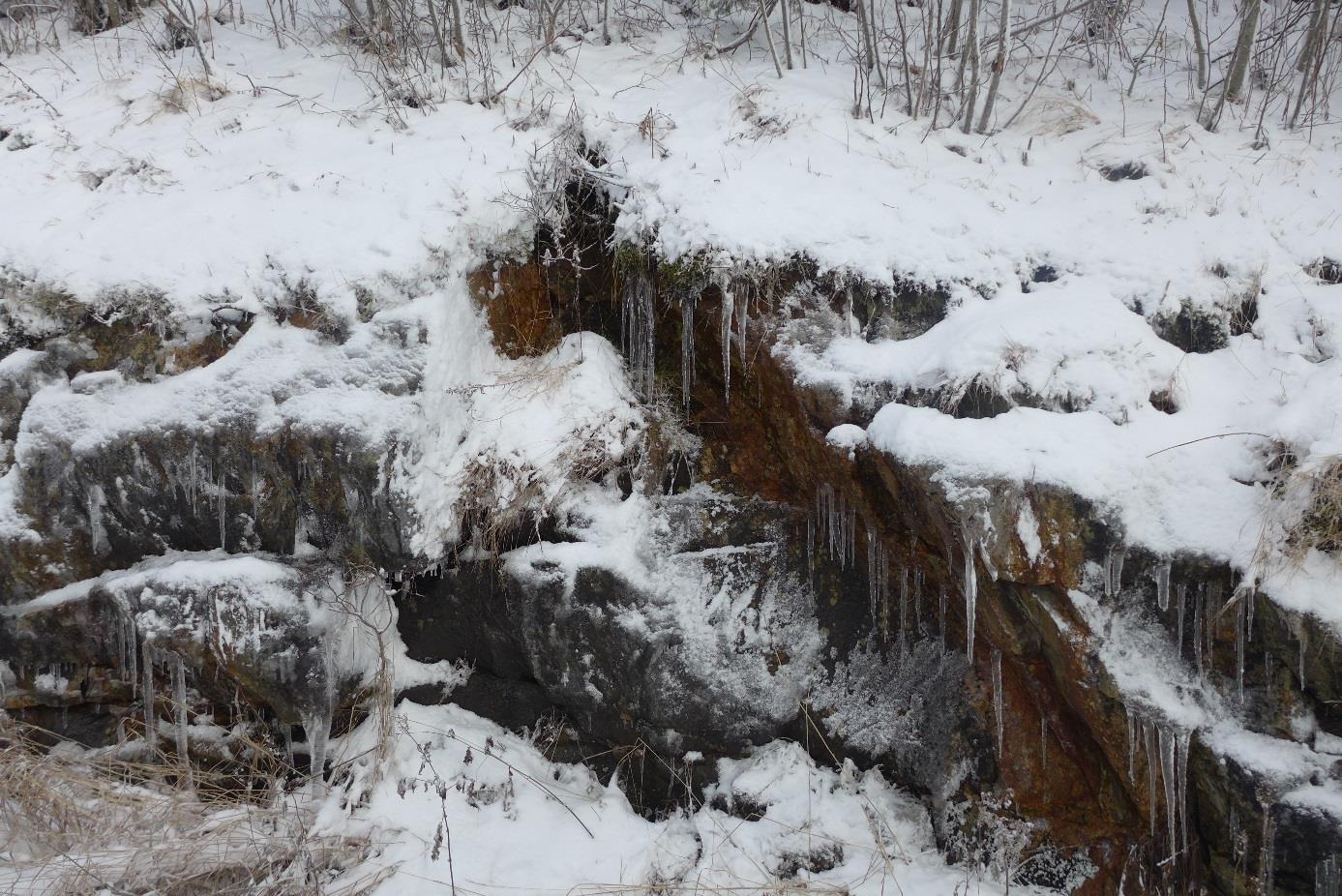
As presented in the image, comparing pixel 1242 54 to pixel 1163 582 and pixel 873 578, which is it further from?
pixel 873 578

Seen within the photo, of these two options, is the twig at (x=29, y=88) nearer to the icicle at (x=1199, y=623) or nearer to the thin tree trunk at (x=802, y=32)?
the thin tree trunk at (x=802, y=32)

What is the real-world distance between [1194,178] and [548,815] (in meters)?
5.06

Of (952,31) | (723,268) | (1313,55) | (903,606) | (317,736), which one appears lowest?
(317,736)

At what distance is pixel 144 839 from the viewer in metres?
3.56

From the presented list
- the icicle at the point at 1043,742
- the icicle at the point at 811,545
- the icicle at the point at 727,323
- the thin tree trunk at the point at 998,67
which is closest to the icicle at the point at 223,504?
the icicle at the point at 727,323

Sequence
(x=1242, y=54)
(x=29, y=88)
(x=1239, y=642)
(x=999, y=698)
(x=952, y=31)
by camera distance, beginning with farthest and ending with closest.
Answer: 1. (x=952, y=31)
2. (x=29, y=88)
3. (x=1242, y=54)
4. (x=999, y=698)
5. (x=1239, y=642)

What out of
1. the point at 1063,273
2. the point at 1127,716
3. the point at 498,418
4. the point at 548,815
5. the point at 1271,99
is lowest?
the point at 548,815

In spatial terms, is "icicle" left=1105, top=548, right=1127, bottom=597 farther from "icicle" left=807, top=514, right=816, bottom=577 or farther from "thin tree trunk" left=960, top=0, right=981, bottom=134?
"thin tree trunk" left=960, top=0, right=981, bottom=134

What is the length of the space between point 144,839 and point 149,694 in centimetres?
72

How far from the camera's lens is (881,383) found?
4.01 meters

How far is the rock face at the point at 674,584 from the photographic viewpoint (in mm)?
3447

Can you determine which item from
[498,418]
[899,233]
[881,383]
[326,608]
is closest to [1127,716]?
[881,383]

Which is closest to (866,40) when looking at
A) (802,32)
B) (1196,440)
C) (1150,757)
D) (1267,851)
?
(802,32)

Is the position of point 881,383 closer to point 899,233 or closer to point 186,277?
point 899,233
